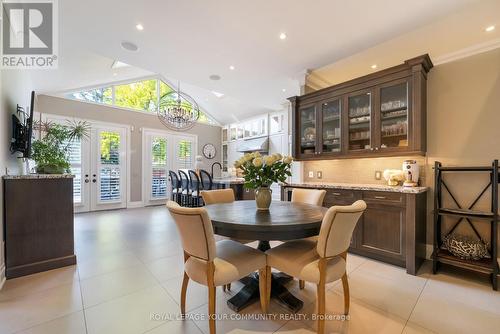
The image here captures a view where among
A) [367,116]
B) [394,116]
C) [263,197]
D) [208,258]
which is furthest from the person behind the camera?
[367,116]

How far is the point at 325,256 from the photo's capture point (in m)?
1.48

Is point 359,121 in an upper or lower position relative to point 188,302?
upper

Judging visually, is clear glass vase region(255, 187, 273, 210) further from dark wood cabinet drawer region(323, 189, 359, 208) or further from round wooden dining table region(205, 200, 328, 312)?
dark wood cabinet drawer region(323, 189, 359, 208)

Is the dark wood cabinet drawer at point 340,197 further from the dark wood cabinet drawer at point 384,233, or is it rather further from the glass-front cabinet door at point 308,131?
the glass-front cabinet door at point 308,131

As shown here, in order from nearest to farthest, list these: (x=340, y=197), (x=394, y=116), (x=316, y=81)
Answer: (x=394, y=116) < (x=340, y=197) < (x=316, y=81)

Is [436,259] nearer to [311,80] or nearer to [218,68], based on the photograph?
[311,80]

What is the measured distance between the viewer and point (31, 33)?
3227 millimetres

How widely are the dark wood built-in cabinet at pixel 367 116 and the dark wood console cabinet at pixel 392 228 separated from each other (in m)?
0.63

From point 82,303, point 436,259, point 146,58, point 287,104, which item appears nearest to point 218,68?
point 146,58

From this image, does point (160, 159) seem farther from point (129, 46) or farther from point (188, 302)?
point (188, 302)

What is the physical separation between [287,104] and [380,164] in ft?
11.2

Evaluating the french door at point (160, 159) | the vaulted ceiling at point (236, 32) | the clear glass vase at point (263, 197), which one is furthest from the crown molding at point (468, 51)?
the french door at point (160, 159)

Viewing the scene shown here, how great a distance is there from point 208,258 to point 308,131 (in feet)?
9.77

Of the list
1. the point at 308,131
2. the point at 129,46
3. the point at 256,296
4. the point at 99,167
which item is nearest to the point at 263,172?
the point at 256,296
